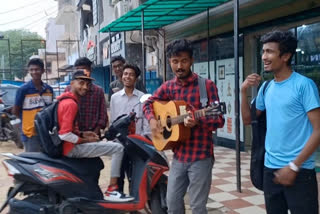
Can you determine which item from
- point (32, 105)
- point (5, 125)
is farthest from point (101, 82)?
point (32, 105)

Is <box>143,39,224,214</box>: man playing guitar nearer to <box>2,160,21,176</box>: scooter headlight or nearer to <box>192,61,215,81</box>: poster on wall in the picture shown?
<box>2,160,21,176</box>: scooter headlight

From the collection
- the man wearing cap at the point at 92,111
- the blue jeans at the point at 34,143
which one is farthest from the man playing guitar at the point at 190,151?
the blue jeans at the point at 34,143

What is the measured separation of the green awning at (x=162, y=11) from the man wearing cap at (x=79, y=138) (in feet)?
8.11

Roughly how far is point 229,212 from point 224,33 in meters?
4.63

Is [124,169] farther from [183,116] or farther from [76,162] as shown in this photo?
[183,116]

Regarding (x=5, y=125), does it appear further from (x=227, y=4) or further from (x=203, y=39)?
(x=227, y=4)

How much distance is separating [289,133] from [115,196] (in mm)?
2110

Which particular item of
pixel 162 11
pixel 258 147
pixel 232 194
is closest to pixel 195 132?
pixel 258 147

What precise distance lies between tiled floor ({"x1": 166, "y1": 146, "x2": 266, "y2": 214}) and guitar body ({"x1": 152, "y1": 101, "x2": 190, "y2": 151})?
1686 mm

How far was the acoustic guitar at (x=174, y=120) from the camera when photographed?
8.63ft

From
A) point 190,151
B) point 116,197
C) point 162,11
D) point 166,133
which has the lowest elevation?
point 116,197

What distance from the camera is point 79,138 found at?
11.3 ft

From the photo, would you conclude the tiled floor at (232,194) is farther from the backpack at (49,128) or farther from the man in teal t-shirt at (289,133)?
the backpack at (49,128)

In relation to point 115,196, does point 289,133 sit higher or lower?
higher
